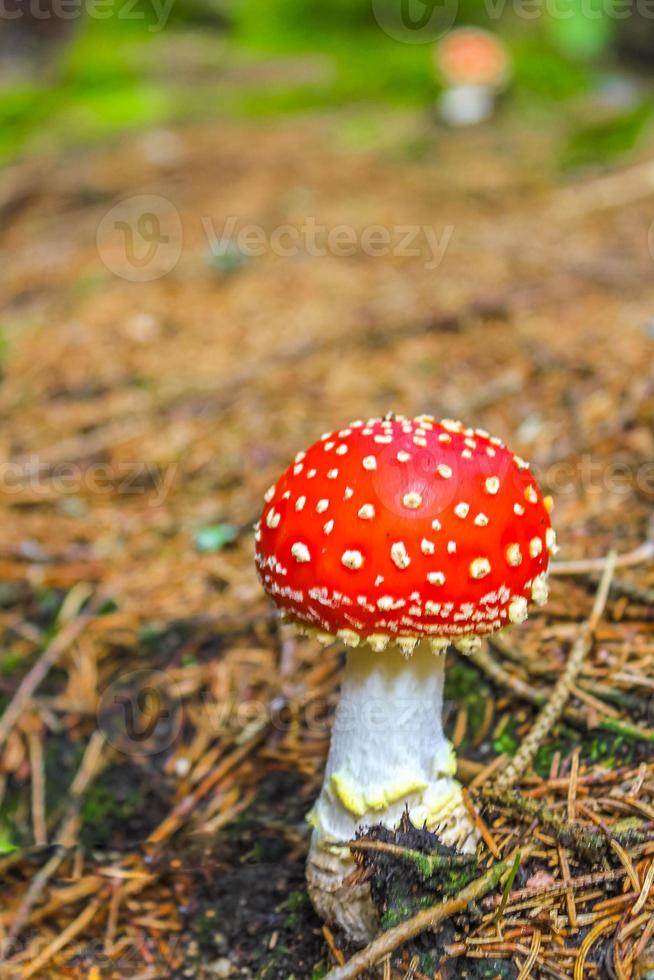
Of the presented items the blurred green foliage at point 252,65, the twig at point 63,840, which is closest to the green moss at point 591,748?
the twig at point 63,840

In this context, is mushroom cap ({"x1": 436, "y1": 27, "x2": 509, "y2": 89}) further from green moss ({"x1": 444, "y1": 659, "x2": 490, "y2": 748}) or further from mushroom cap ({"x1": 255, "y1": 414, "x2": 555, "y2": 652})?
mushroom cap ({"x1": 255, "y1": 414, "x2": 555, "y2": 652})

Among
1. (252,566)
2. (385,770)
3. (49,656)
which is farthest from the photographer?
(252,566)

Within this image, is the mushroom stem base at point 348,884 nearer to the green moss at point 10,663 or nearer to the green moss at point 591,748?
the green moss at point 591,748

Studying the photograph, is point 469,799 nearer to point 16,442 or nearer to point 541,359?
point 541,359

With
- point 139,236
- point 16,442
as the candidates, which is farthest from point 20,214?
point 16,442

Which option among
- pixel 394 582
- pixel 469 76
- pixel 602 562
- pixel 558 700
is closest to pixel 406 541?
pixel 394 582

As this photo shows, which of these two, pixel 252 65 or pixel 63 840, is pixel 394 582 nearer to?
pixel 63 840
